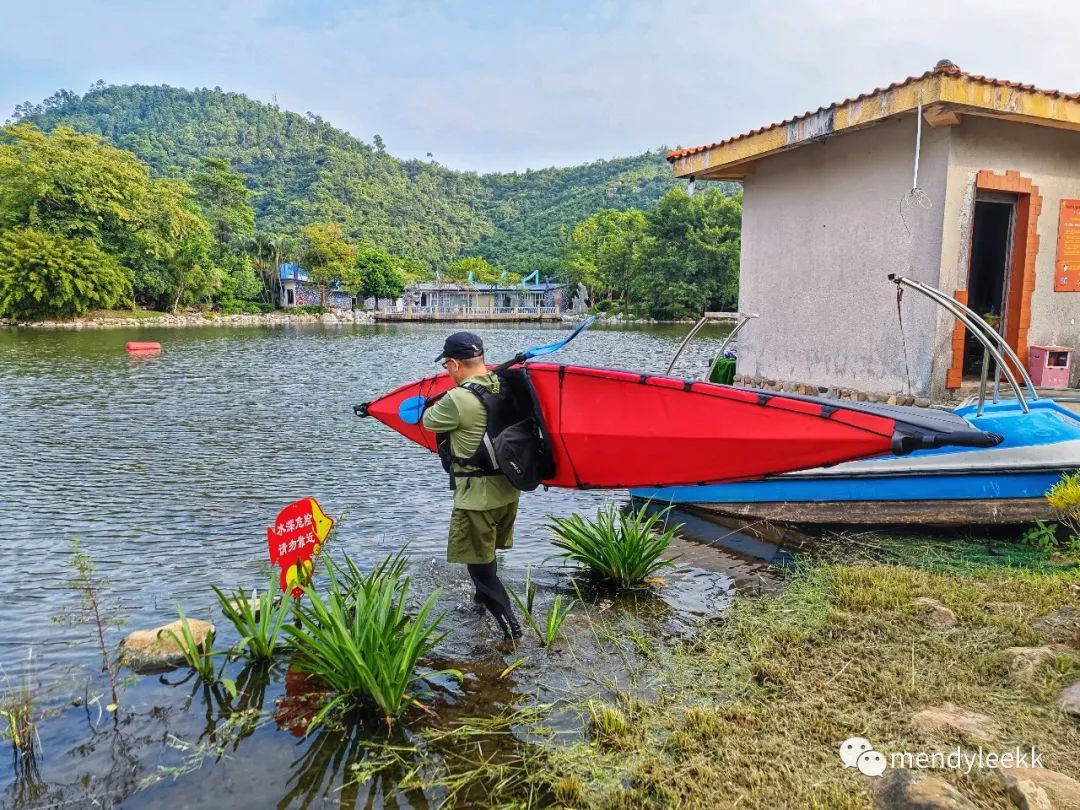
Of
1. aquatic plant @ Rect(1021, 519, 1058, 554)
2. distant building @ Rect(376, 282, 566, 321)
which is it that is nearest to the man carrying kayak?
aquatic plant @ Rect(1021, 519, 1058, 554)

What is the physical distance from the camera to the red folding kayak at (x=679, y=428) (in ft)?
16.5

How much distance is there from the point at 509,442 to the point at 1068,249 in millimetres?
9233

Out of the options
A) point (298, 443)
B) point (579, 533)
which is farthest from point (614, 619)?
point (298, 443)

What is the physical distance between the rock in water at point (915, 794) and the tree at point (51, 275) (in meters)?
56.4

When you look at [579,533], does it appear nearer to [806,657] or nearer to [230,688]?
[806,657]

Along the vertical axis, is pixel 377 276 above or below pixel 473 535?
above

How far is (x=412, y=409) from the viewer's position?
24.0 feet

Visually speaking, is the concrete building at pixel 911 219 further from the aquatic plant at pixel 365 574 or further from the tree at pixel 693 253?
the tree at pixel 693 253

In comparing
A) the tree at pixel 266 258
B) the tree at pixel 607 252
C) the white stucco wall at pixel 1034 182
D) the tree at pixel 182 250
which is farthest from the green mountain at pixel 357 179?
the white stucco wall at pixel 1034 182

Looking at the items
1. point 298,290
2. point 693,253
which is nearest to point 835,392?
point 693,253

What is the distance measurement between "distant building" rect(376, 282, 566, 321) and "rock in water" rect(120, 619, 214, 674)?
75.8 m

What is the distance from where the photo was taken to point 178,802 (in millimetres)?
3590

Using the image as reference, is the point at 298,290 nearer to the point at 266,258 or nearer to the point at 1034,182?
the point at 266,258

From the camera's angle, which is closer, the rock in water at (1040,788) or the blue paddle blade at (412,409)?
the rock in water at (1040,788)
